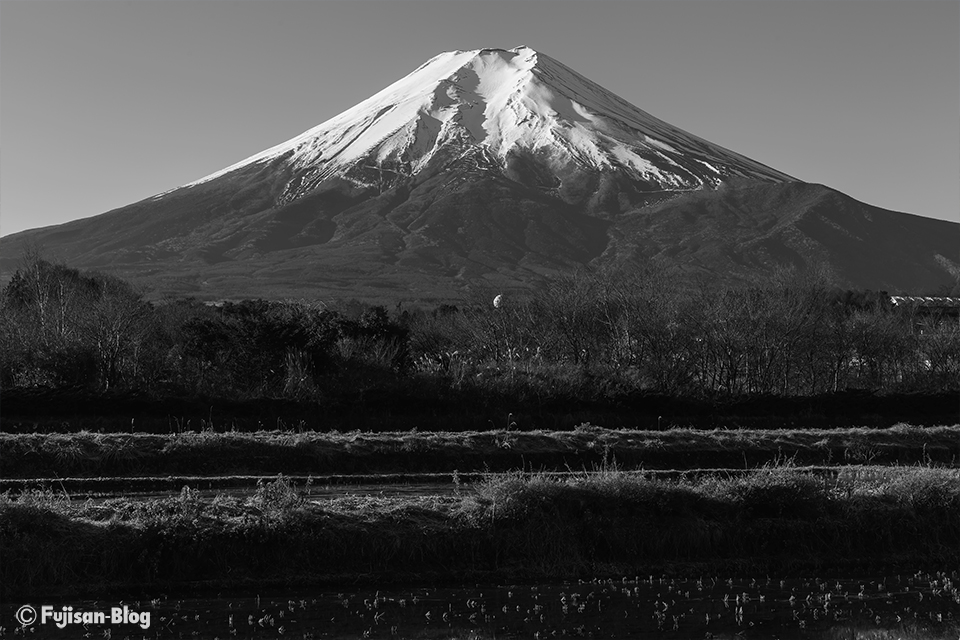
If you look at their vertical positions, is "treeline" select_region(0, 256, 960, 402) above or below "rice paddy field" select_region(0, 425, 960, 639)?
above

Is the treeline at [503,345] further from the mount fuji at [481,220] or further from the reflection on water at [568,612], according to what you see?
the mount fuji at [481,220]

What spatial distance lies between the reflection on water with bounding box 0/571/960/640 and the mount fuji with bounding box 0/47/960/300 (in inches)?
3932

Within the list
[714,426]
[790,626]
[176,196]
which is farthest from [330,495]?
[176,196]

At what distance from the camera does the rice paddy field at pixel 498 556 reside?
11.5 metres

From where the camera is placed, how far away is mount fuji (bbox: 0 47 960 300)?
137 meters

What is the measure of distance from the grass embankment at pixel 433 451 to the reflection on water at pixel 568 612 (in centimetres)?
644

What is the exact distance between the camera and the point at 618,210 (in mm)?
171000

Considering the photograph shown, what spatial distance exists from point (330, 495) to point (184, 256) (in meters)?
138

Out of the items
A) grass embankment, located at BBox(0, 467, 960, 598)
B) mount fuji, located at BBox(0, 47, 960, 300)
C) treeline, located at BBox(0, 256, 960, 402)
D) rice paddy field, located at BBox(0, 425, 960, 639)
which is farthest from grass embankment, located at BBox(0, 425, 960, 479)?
mount fuji, located at BBox(0, 47, 960, 300)

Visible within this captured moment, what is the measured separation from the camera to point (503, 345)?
42750 millimetres

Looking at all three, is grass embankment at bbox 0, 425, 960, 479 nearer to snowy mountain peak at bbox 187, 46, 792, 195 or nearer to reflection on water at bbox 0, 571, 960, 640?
reflection on water at bbox 0, 571, 960, 640

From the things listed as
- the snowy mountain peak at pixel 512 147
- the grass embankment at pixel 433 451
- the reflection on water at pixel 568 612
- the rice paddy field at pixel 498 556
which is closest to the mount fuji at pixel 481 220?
the snowy mountain peak at pixel 512 147

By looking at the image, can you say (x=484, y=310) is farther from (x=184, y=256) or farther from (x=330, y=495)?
(x=184, y=256)

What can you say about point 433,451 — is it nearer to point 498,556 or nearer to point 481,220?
point 498,556
